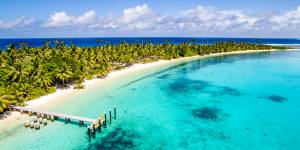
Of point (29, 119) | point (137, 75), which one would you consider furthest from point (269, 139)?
point (137, 75)

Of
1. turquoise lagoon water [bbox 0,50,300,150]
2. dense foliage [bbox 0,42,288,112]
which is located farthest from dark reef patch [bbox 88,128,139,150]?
dense foliage [bbox 0,42,288,112]

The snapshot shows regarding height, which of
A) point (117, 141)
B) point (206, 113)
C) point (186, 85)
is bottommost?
point (117, 141)

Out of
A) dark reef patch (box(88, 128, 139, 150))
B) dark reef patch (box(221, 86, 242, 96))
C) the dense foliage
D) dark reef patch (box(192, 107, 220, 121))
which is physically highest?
the dense foliage

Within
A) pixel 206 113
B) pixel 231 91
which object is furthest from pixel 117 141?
pixel 231 91

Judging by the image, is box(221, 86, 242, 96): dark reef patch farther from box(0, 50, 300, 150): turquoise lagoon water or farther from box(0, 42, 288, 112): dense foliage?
box(0, 42, 288, 112): dense foliage

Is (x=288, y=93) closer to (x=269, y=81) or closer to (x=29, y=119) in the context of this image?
(x=269, y=81)

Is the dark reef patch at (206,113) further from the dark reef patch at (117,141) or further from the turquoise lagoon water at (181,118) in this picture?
the dark reef patch at (117,141)

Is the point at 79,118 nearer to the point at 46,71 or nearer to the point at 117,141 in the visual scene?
the point at 117,141
